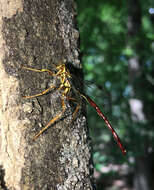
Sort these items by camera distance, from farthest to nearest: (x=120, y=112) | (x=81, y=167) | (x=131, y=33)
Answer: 1. (x=120, y=112)
2. (x=131, y=33)
3. (x=81, y=167)

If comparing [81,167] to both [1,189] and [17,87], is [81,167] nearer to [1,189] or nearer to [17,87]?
[1,189]

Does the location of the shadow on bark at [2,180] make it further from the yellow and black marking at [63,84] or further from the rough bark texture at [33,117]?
the yellow and black marking at [63,84]

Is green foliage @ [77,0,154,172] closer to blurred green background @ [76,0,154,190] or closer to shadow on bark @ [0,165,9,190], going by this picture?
blurred green background @ [76,0,154,190]

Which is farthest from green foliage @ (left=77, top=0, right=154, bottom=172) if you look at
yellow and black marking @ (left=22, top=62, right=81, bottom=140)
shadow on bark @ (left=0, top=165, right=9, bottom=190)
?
shadow on bark @ (left=0, top=165, right=9, bottom=190)

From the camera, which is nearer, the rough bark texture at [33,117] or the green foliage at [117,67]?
the rough bark texture at [33,117]

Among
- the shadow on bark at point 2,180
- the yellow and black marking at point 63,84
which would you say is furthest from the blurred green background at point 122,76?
the shadow on bark at point 2,180

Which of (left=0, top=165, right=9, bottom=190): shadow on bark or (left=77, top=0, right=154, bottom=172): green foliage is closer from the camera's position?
(left=0, top=165, right=9, bottom=190): shadow on bark

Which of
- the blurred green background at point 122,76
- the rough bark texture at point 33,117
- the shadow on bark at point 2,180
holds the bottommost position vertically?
the shadow on bark at point 2,180

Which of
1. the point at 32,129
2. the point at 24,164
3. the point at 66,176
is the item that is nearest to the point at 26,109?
the point at 32,129
